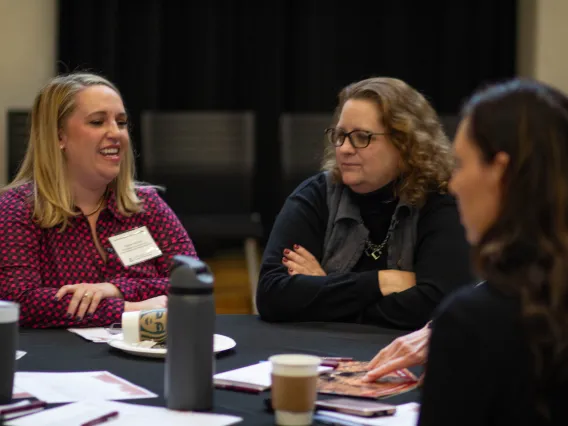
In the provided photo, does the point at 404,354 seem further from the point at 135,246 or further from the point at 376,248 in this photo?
the point at 135,246

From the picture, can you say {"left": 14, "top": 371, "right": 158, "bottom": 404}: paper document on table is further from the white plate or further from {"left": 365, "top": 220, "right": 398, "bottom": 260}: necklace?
{"left": 365, "top": 220, "right": 398, "bottom": 260}: necklace

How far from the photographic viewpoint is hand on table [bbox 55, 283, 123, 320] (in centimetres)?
242

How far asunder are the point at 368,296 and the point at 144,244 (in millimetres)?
745

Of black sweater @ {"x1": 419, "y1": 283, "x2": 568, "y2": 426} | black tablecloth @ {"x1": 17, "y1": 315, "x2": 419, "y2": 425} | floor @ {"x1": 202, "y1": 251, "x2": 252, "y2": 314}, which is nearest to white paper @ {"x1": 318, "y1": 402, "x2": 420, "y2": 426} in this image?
black tablecloth @ {"x1": 17, "y1": 315, "x2": 419, "y2": 425}

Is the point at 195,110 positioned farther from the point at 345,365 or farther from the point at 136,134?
the point at 345,365

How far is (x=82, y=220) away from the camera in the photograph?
274 cm

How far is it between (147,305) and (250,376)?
0.86 metres

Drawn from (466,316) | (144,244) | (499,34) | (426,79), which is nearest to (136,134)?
(426,79)

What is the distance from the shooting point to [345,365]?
188cm

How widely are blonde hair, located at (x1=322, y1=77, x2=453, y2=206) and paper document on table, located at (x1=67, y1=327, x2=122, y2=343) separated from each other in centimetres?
101

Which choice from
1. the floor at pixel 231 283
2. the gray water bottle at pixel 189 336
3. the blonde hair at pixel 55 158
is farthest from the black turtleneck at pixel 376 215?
the floor at pixel 231 283

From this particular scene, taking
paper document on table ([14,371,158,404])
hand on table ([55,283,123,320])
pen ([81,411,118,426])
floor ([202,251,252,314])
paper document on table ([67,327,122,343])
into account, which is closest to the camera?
pen ([81,411,118,426])

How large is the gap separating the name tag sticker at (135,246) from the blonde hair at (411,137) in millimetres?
722

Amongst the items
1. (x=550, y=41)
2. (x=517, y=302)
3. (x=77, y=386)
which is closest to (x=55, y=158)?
(x=77, y=386)
